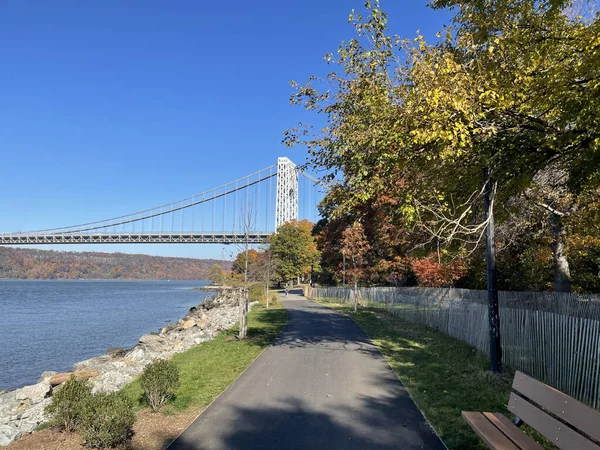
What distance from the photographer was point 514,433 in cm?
418

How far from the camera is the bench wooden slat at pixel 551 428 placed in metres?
3.35

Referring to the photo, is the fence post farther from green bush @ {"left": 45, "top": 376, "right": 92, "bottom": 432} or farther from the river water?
the river water

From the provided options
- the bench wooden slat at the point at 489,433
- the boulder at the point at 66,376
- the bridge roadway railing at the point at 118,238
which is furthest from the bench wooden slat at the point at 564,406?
the bridge roadway railing at the point at 118,238

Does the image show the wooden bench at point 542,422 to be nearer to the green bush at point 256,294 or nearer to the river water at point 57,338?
the river water at point 57,338

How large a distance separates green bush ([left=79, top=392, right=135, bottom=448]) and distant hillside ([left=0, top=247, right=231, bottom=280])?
110m

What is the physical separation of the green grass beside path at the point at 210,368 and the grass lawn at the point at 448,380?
303cm

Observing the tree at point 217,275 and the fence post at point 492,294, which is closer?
the fence post at point 492,294

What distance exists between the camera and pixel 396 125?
246 inches

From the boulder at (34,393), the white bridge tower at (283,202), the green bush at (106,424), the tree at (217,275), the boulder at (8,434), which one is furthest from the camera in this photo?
the white bridge tower at (283,202)

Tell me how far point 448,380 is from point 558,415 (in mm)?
4232

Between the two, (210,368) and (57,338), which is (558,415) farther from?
(57,338)

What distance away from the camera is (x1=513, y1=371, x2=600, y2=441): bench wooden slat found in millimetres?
3193

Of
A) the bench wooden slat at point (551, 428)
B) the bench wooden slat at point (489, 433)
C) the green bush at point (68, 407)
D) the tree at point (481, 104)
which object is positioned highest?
the tree at point (481, 104)

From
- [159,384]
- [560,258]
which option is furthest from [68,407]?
[560,258]
